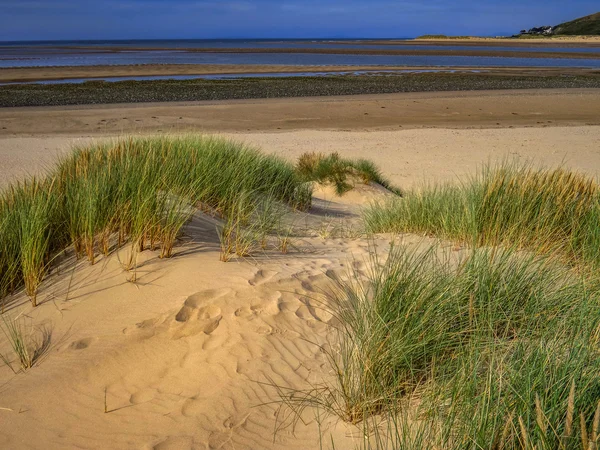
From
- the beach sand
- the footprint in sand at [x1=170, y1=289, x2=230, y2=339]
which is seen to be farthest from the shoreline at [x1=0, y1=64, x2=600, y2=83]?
the footprint in sand at [x1=170, y1=289, x2=230, y2=339]

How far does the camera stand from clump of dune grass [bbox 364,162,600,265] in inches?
198

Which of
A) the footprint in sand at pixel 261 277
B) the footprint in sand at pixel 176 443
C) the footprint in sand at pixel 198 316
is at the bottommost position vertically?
the footprint in sand at pixel 176 443

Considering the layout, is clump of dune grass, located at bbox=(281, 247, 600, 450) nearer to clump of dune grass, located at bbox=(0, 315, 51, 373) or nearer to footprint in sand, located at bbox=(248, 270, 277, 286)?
footprint in sand, located at bbox=(248, 270, 277, 286)

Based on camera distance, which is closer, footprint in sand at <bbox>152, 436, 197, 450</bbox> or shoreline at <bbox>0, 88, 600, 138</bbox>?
footprint in sand at <bbox>152, 436, 197, 450</bbox>

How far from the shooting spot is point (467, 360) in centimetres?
288

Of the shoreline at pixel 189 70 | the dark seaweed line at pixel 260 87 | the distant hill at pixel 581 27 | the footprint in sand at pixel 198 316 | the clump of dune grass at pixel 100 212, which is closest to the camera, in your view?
the footprint in sand at pixel 198 316

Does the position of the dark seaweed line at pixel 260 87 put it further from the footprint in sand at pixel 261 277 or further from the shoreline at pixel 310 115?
the footprint in sand at pixel 261 277

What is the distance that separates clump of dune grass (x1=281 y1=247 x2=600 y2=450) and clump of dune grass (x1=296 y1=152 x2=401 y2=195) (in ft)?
19.0

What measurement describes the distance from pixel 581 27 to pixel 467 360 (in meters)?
132

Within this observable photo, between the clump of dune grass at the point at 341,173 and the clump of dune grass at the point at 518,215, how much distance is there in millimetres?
3376

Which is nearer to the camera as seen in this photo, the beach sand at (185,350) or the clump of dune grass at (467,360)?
the clump of dune grass at (467,360)

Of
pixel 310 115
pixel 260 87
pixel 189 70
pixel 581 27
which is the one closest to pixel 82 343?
pixel 310 115

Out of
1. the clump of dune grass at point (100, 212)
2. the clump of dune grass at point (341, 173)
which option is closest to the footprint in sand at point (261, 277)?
the clump of dune grass at point (100, 212)

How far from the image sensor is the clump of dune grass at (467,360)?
2.33 metres
